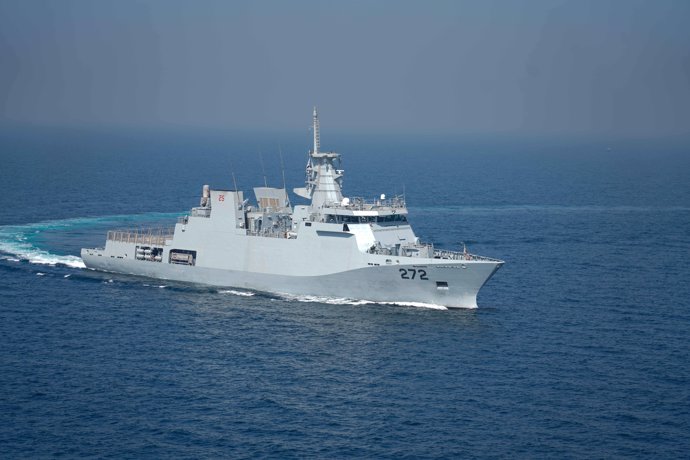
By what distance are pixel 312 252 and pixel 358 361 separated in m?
12.4

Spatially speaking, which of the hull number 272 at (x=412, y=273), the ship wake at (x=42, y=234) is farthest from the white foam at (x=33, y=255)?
the hull number 272 at (x=412, y=273)

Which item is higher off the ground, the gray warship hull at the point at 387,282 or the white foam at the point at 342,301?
the gray warship hull at the point at 387,282

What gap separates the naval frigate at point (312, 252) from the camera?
49.0 metres

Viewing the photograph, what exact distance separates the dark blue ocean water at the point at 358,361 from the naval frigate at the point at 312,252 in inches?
50.0

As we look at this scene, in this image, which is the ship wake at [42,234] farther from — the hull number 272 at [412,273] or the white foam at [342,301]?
the hull number 272 at [412,273]

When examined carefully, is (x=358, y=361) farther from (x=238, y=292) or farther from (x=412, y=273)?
(x=238, y=292)

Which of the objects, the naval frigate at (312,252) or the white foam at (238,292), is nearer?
the naval frigate at (312,252)

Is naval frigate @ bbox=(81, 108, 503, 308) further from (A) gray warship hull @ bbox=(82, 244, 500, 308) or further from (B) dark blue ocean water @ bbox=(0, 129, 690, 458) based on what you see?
(B) dark blue ocean water @ bbox=(0, 129, 690, 458)

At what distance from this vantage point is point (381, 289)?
50062 millimetres

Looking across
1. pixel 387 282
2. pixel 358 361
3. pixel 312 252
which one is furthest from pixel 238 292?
pixel 358 361

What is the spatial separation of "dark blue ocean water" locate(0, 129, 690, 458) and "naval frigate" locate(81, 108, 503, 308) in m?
1.27

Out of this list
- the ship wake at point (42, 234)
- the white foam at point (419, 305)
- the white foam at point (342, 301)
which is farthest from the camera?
the ship wake at point (42, 234)

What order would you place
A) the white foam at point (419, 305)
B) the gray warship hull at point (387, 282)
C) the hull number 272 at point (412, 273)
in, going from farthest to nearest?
1. the white foam at point (419, 305)
2. the hull number 272 at point (412, 273)
3. the gray warship hull at point (387, 282)

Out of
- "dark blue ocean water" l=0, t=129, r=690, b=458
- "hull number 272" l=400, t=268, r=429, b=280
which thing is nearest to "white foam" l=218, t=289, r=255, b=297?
"dark blue ocean water" l=0, t=129, r=690, b=458
